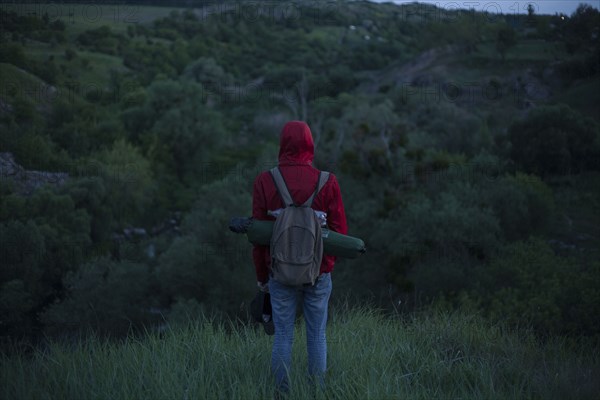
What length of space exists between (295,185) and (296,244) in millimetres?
373

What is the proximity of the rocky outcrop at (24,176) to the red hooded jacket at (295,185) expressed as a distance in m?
27.5

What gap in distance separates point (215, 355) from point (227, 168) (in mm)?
32765

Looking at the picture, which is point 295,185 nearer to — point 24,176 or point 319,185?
point 319,185

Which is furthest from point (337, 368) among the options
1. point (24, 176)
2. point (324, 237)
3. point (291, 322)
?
point (24, 176)

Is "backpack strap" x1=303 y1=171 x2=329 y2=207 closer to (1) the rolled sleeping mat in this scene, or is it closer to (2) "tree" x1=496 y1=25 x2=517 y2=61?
(1) the rolled sleeping mat

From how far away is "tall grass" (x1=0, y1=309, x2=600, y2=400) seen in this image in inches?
148

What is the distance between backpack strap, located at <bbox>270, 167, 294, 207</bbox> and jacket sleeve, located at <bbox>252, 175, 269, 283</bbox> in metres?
0.11

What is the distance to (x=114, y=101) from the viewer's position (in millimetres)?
44688

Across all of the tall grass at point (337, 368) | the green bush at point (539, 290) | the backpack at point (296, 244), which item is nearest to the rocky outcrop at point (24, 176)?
the green bush at point (539, 290)

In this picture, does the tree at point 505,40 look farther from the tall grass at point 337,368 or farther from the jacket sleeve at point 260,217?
the jacket sleeve at point 260,217

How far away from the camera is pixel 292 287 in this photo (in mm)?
3871

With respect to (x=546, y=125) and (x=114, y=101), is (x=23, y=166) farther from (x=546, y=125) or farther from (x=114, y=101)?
(x=546, y=125)

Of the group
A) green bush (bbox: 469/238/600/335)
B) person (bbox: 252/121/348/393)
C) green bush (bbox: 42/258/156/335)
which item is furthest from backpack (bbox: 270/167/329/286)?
green bush (bbox: 42/258/156/335)

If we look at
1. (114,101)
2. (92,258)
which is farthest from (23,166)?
(114,101)
